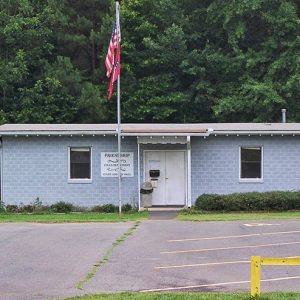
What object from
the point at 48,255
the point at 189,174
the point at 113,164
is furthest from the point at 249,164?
the point at 48,255

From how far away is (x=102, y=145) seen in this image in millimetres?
25969

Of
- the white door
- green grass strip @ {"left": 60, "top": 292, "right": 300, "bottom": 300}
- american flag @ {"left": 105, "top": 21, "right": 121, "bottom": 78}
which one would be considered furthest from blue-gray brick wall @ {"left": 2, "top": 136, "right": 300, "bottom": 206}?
green grass strip @ {"left": 60, "top": 292, "right": 300, "bottom": 300}

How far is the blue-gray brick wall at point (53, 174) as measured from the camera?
84.9 ft

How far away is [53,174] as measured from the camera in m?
25.9

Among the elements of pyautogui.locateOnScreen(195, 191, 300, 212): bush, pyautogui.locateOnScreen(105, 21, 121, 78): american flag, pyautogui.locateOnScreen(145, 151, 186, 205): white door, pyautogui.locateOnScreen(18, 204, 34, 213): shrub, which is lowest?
pyautogui.locateOnScreen(18, 204, 34, 213): shrub

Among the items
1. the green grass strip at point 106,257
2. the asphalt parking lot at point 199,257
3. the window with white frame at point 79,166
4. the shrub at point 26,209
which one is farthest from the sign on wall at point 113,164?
the asphalt parking lot at point 199,257

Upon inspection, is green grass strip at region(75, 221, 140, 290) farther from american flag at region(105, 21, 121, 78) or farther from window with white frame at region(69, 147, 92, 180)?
window with white frame at region(69, 147, 92, 180)

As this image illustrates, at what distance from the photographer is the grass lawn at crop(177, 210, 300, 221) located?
2181 cm

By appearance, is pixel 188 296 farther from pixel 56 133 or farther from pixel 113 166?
pixel 56 133

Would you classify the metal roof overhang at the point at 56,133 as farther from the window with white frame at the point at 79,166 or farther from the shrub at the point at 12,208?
the shrub at the point at 12,208

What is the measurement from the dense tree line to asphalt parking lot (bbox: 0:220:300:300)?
1998 centimetres

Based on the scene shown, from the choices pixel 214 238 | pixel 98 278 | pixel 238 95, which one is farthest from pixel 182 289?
pixel 238 95

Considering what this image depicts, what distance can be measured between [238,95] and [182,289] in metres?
30.6

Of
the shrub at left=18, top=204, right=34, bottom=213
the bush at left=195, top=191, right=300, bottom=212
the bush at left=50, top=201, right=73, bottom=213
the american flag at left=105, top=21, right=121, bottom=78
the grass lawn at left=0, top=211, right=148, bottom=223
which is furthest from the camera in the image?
the shrub at left=18, top=204, right=34, bottom=213
